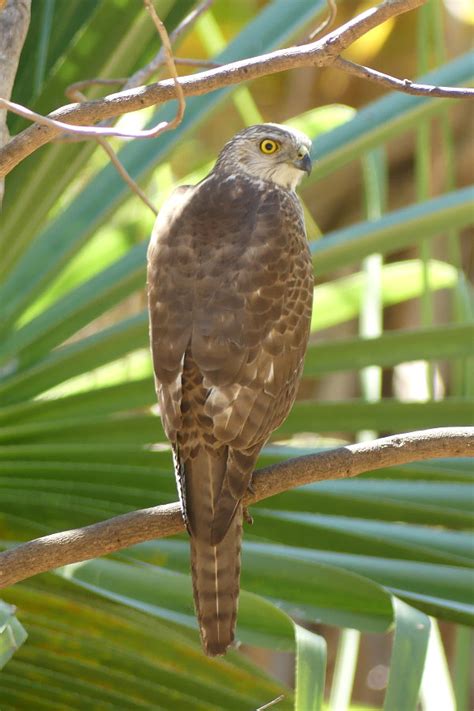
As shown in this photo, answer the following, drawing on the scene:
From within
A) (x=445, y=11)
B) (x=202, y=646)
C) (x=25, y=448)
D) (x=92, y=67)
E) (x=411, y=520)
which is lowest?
(x=202, y=646)

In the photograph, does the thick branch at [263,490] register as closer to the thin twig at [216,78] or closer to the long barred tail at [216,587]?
the long barred tail at [216,587]

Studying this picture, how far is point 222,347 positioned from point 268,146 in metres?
1.09

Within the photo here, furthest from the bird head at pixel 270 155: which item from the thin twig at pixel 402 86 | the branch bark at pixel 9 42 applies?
the thin twig at pixel 402 86

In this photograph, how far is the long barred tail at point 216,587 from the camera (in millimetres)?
2654

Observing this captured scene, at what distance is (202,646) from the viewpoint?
8.89 ft

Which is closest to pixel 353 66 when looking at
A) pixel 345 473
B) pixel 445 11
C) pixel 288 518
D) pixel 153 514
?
pixel 345 473

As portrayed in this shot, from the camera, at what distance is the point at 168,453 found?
10.7 feet

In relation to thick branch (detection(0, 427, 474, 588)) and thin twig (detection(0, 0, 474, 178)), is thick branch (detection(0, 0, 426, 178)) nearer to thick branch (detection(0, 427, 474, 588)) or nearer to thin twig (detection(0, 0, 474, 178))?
thin twig (detection(0, 0, 474, 178))

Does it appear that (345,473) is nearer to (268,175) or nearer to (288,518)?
(288,518)

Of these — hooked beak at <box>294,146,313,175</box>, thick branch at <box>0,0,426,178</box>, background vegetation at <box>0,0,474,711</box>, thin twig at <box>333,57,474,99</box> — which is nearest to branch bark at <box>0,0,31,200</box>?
thick branch at <box>0,0,426,178</box>

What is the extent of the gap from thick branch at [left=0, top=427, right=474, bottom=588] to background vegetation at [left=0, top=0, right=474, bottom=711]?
0.15m

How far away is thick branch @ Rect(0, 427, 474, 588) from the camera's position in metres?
2.34

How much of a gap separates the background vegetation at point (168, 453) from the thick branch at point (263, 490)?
150 millimetres

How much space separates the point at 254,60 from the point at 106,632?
1.43m
